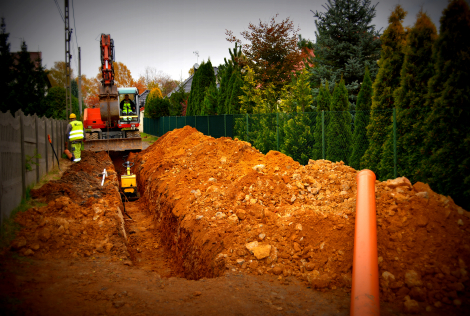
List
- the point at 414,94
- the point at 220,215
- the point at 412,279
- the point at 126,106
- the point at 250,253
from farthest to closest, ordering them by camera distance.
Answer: the point at 126,106
the point at 414,94
the point at 220,215
the point at 250,253
the point at 412,279

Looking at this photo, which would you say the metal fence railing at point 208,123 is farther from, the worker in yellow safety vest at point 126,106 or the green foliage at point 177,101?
the green foliage at point 177,101

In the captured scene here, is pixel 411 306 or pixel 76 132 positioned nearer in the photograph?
pixel 411 306

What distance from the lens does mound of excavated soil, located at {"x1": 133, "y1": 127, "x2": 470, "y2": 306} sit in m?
4.23

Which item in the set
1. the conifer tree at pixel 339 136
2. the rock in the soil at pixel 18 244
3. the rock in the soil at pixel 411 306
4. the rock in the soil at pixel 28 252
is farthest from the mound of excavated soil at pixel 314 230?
the rock in the soil at pixel 18 244

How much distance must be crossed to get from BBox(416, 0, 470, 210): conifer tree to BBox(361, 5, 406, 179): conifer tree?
1688 mm

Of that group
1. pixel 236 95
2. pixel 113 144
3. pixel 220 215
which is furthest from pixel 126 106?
pixel 220 215

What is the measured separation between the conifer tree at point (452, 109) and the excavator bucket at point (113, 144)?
14642mm

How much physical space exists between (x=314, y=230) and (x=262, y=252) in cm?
88

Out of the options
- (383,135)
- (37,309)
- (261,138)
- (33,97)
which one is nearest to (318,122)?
(383,135)

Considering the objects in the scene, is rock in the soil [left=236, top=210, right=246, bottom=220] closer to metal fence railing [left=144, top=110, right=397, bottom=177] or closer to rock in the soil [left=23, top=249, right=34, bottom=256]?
rock in the soil [left=23, top=249, right=34, bottom=256]

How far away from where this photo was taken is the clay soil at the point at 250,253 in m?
3.84

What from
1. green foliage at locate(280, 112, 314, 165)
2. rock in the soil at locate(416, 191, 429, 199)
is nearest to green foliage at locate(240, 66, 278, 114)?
green foliage at locate(280, 112, 314, 165)

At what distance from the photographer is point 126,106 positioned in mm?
18953

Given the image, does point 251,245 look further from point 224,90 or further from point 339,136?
point 224,90
